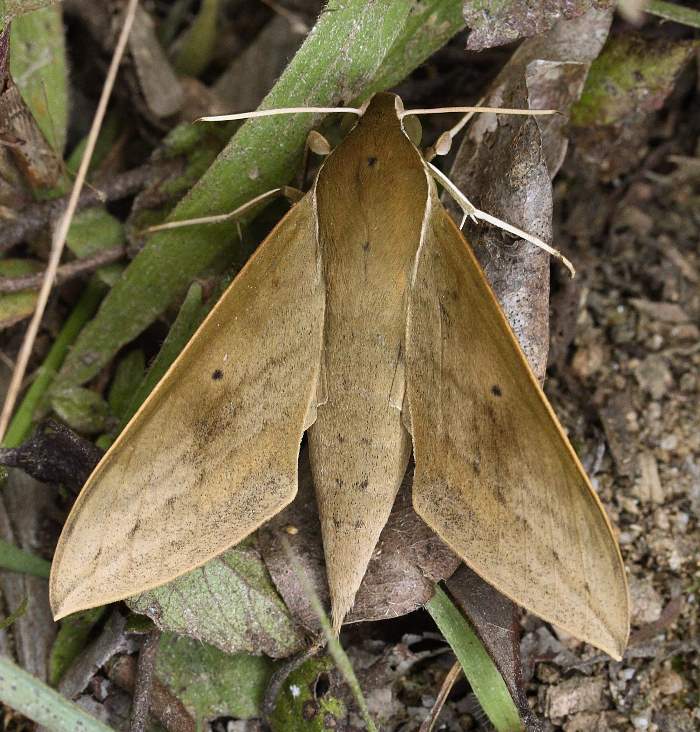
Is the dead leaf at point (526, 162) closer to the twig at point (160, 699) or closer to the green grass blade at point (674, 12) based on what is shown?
the green grass blade at point (674, 12)

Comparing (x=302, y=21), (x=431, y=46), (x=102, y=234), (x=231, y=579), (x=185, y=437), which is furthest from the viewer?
(x=302, y=21)

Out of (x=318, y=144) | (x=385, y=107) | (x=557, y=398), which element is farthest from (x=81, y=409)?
(x=557, y=398)

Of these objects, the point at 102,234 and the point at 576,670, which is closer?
the point at 576,670

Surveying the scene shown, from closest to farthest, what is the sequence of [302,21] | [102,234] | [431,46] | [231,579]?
[231,579] → [431,46] → [102,234] → [302,21]

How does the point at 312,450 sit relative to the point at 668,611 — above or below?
above

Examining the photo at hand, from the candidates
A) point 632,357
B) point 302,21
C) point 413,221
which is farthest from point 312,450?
point 302,21

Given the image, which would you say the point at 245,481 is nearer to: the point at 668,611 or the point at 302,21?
the point at 668,611

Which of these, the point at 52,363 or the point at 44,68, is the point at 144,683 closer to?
the point at 52,363

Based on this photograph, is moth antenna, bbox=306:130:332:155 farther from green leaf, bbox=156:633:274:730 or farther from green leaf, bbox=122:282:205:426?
green leaf, bbox=156:633:274:730

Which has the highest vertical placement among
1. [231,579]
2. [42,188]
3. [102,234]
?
[42,188]
